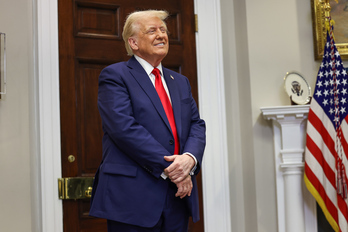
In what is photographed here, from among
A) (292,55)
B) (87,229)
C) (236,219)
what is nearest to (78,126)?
(87,229)

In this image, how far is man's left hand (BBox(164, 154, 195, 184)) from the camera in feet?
6.70

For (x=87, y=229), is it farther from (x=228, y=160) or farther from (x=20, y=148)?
(x=228, y=160)

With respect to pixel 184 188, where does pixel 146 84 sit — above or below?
above

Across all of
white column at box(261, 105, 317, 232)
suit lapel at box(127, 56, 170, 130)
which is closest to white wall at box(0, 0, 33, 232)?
suit lapel at box(127, 56, 170, 130)

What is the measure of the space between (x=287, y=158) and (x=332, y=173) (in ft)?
1.04

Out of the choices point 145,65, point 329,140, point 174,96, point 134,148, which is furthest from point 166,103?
point 329,140

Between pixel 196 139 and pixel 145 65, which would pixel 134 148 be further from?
pixel 145 65

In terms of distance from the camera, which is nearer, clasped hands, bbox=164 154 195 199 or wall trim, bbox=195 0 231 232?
clasped hands, bbox=164 154 195 199

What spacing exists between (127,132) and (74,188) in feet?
4.14

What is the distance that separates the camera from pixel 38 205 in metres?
3.10

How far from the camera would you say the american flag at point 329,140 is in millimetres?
3240

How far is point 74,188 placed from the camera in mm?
3154

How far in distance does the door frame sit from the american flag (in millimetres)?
664

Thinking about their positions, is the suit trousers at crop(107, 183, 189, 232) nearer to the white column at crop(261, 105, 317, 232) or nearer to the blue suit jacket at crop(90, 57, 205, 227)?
the blue suit jacket at crop(90, 57, 205, 227)
